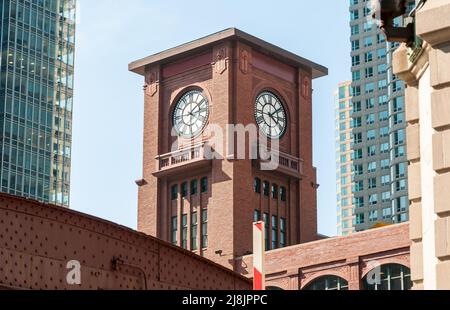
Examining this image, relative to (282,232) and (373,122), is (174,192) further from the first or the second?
(373,122)

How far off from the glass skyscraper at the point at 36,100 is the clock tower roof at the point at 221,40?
37.2 m

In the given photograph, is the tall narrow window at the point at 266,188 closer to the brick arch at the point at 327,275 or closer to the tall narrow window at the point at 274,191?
the tall narrow window at the point at 274,191

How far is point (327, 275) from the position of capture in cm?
7406

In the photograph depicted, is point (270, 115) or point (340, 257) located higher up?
point (270, 115)

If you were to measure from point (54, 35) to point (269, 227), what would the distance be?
191ft

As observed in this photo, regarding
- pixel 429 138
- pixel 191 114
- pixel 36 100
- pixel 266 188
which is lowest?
pixel 429 138

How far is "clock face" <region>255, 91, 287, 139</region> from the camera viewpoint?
90.0 meters

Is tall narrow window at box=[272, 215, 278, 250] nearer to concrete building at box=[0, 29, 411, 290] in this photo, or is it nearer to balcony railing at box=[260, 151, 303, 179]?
concrete building at box=[0, 29, 411, 290]

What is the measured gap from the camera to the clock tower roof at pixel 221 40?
8750 cm

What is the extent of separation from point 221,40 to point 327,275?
22186mm

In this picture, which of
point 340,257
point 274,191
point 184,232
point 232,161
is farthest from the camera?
point 274,191

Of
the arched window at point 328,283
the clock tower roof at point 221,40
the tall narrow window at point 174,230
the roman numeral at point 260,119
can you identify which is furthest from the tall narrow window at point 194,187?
the arched window at point 328,283

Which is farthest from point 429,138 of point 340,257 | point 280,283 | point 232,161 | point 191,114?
point 191,114
